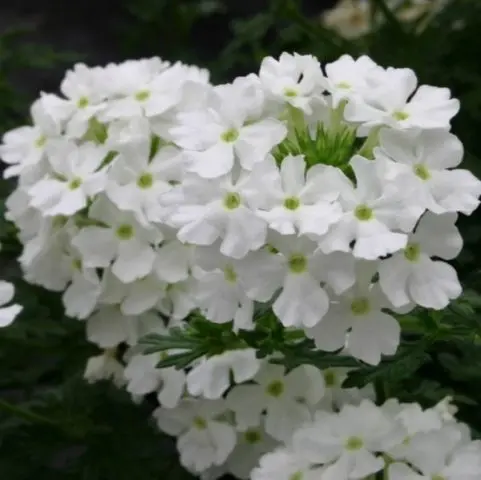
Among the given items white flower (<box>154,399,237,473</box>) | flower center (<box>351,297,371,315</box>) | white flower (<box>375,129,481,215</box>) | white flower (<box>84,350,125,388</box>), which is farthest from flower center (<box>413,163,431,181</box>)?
white flower (<box>84,350,125,388</box>)

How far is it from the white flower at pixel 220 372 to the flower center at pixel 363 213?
0.74 ft

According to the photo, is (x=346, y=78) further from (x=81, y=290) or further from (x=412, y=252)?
(x=81, y=290)

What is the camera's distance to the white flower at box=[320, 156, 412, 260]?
0.63 m

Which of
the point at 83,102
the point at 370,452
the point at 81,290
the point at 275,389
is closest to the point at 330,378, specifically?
the point at 275,389

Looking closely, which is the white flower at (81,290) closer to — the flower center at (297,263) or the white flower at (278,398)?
the white flower at (278,398)

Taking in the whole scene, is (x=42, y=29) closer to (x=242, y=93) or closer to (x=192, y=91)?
(x=192, y=91)

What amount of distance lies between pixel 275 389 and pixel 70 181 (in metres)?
0.27

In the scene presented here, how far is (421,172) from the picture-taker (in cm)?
69

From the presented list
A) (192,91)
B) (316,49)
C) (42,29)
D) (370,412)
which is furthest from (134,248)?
(42,29)

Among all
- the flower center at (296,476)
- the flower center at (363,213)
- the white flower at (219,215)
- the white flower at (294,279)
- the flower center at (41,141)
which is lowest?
the flower center at (296,476)

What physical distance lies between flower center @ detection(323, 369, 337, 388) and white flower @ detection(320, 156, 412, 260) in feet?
0.76

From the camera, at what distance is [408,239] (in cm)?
67

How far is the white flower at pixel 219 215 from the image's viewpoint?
645 millimetres

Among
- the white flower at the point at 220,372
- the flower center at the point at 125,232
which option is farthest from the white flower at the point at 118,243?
the white flower at the point at 220,372
